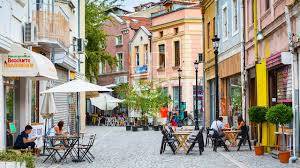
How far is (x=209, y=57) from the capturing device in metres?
36.0

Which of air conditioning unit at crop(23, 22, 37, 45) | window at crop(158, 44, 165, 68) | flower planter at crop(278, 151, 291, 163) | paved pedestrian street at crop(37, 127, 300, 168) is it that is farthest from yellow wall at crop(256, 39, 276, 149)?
window at crop(158, 44, 165, 68)

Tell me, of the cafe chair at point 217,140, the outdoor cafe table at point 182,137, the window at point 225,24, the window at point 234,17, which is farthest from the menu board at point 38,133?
the window at point 225,24

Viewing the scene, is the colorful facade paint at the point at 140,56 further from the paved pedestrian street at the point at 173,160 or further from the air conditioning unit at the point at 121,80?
the paved pedestrian street at the point at 173,160

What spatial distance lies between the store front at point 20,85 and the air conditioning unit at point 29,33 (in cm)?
73

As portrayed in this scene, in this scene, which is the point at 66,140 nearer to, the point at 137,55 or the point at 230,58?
the point at 230,58

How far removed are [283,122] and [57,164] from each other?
6189 mm

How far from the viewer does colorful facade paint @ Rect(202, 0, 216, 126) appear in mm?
35122

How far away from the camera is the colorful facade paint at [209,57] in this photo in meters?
35.1

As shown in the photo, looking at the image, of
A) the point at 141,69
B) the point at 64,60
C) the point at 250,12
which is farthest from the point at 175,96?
the point at 250,12

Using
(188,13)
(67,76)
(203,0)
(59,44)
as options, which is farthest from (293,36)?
(188,13)

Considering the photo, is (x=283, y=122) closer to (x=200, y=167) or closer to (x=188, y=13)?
(x=200, y=167)

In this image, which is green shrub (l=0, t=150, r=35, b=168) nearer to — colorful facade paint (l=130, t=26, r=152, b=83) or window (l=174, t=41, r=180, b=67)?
window (l=174, t=41, r=180, b=67)

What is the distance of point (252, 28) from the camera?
24.3 meters

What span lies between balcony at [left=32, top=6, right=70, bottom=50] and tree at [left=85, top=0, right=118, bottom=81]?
22653 millimetres
